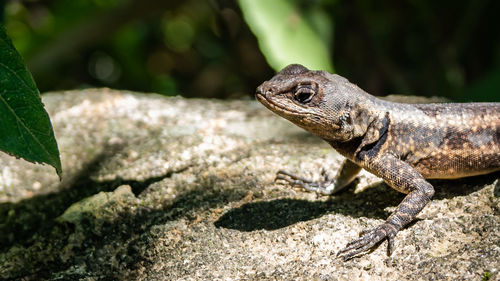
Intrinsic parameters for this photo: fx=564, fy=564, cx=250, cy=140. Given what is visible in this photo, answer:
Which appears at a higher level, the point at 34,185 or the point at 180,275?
the point at 180,275

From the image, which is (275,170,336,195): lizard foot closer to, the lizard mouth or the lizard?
the lizard

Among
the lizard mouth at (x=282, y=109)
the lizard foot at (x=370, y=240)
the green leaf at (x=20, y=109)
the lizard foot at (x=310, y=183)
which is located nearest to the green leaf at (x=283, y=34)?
the lizard mouth at (x=282, y=109)

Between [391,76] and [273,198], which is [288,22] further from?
[391,76]

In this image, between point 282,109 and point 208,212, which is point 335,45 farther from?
point 208,212

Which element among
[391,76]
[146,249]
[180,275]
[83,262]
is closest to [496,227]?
[180,275]

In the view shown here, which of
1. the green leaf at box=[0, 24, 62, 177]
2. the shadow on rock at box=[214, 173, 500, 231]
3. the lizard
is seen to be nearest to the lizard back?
the lizard
